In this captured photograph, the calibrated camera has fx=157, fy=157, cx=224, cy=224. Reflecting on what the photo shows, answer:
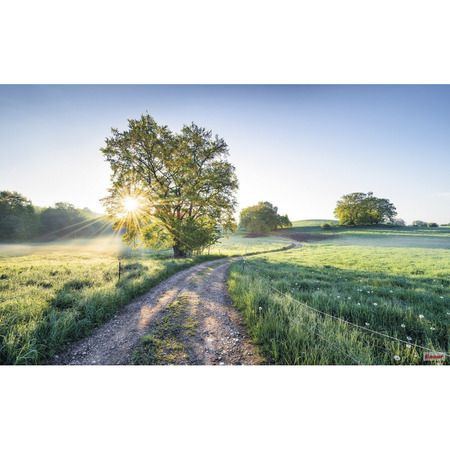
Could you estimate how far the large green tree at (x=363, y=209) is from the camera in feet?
51.9

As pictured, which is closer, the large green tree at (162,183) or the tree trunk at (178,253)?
the large green tree at (162,183)

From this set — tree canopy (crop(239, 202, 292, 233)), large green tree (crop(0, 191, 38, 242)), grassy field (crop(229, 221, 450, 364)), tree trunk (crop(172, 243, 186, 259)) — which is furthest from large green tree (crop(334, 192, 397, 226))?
large green tree (crop(0, 191, 38, 242))

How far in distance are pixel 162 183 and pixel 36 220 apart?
8.26 meters

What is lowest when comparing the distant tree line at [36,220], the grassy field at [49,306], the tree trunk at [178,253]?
the tree trunk at [178,253]

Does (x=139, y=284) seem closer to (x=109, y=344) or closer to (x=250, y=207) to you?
(x=109, y=344)

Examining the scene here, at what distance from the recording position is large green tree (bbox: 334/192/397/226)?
51.9 feet

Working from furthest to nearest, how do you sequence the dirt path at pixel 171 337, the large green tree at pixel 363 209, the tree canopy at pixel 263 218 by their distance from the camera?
1. the tree canopy at pixel 263 218
2. the large green tree at pixel 363 209
3. the dirt path at pixel 171 337

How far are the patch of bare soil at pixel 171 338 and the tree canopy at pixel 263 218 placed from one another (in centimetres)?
3497

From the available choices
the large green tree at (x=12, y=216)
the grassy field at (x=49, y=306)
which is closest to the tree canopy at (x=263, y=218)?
the grassy field at (x=49, y=306)

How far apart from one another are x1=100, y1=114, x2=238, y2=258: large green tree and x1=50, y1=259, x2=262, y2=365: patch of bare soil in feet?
27.4

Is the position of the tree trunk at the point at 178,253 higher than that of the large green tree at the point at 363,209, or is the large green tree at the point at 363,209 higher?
the large green tree at the point at 363,209

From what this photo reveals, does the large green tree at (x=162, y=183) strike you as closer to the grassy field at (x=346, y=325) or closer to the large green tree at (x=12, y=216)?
the large green tree at (x=12, y=216)

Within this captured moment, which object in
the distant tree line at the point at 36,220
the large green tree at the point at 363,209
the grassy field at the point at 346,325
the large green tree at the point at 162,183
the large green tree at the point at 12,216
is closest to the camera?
the grassy field at the point at 346,325

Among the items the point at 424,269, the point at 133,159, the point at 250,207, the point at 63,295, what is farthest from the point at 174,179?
the point at 250,207
